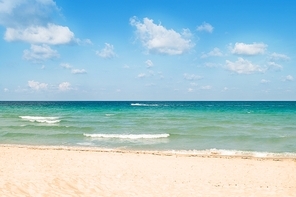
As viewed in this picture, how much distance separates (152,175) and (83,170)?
3.16m

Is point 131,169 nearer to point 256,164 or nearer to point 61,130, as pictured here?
point 256,164

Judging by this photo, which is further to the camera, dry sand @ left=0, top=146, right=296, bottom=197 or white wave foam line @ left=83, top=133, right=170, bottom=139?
white wave foam line @ left=83, top=133, right=170, bottom=139

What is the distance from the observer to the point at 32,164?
560 inches

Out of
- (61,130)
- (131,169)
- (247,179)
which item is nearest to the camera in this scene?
(247,179)

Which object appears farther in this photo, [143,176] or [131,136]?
[131,136]

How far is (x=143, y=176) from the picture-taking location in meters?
12.6

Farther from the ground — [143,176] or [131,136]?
[143,176]

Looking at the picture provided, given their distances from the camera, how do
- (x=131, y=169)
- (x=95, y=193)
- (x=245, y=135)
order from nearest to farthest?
(x=95, y=193), (x=131, y=169), (x=245, y=135)

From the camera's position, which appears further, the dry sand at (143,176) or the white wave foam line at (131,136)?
the white wave foam line at (131,136)

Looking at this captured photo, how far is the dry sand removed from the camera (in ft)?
32.6

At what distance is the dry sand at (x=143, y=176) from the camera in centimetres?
994

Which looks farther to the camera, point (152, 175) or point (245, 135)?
point (245, 135)

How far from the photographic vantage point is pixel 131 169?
14016mm

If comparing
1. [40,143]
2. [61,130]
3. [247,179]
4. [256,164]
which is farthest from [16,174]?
[61,130]
